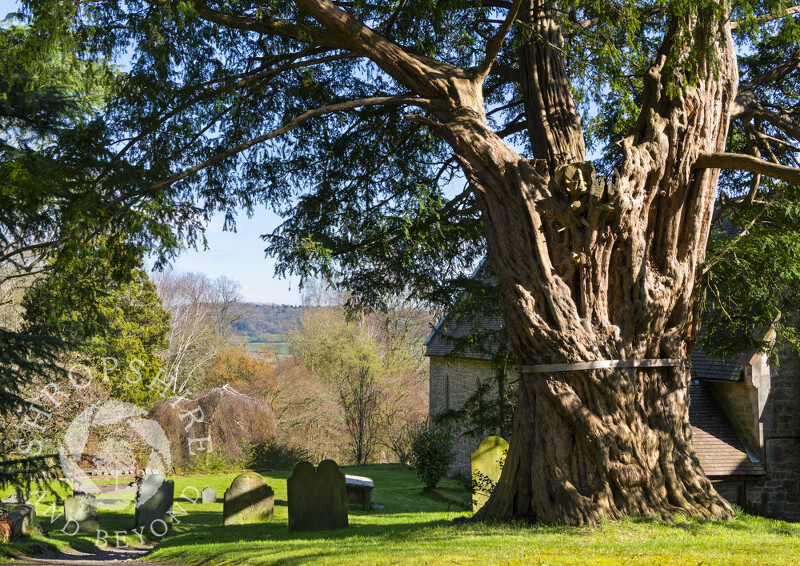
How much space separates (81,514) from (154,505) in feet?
4.61

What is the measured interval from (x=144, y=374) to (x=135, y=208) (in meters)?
14.8

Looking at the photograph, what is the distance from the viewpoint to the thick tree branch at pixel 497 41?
8227 millimetres

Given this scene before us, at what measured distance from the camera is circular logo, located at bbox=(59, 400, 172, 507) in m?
16.8

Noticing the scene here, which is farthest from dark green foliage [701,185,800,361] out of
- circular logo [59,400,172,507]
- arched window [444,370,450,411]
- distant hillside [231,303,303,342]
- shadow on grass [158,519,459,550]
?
distant hillside [231,303,303,342]

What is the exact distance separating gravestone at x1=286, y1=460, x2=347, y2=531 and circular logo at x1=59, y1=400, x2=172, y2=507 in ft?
22.7

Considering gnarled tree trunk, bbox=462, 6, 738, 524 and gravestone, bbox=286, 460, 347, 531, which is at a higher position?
gnarled tree trunk, bbox=462, 6, 738, 524

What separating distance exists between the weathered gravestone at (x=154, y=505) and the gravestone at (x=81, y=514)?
855 millimetres

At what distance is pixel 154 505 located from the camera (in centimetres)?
1430

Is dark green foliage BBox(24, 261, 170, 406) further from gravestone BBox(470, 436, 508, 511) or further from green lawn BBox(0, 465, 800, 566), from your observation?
gravestone BBox(470, 436, 508, 511)

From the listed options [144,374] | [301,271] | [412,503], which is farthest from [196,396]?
[301,271]

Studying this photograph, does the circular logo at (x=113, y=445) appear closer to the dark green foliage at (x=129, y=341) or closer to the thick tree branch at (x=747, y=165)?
the dark green foliage at (x=129, y=341)

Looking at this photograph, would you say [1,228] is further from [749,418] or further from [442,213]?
[749,418]

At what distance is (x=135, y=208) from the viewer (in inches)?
333

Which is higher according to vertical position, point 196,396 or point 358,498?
point 196,396
